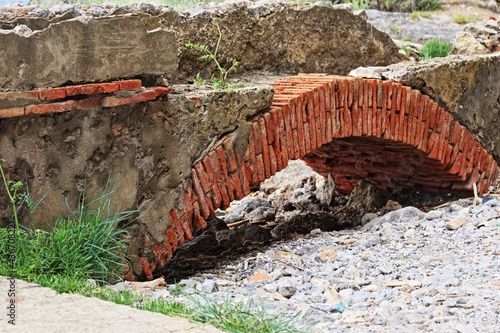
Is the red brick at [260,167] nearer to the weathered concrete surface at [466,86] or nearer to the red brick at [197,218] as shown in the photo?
the red brick at [197,218]

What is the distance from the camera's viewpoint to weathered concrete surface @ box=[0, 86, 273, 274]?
4148 millimetres

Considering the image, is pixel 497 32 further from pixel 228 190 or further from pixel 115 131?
pixel 115 131

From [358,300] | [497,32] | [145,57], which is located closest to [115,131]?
[145,57]

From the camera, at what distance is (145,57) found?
4562 mm

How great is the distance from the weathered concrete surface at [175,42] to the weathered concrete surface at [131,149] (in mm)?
223

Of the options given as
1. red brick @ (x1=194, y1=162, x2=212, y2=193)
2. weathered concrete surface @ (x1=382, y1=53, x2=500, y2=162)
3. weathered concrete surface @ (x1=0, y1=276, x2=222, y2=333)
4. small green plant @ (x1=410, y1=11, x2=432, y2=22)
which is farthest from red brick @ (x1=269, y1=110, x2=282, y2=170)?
small green plant @ (x1=410, y1=11, x2=432, y2=22)

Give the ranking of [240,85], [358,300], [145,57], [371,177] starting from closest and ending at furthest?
[358,300] < [145,57] < [240,85] < [371,177]

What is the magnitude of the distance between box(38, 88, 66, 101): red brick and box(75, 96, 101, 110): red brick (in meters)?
0.12

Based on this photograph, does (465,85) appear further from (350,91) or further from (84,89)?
(84,89)

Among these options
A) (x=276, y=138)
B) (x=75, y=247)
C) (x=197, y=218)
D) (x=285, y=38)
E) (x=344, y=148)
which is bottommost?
(x=344, y=148)

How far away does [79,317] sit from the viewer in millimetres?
3004

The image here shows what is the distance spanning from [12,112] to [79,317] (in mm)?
1365

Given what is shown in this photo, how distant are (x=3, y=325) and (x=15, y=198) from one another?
1.29m

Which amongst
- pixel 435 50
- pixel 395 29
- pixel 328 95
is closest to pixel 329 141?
pixel 328 95
